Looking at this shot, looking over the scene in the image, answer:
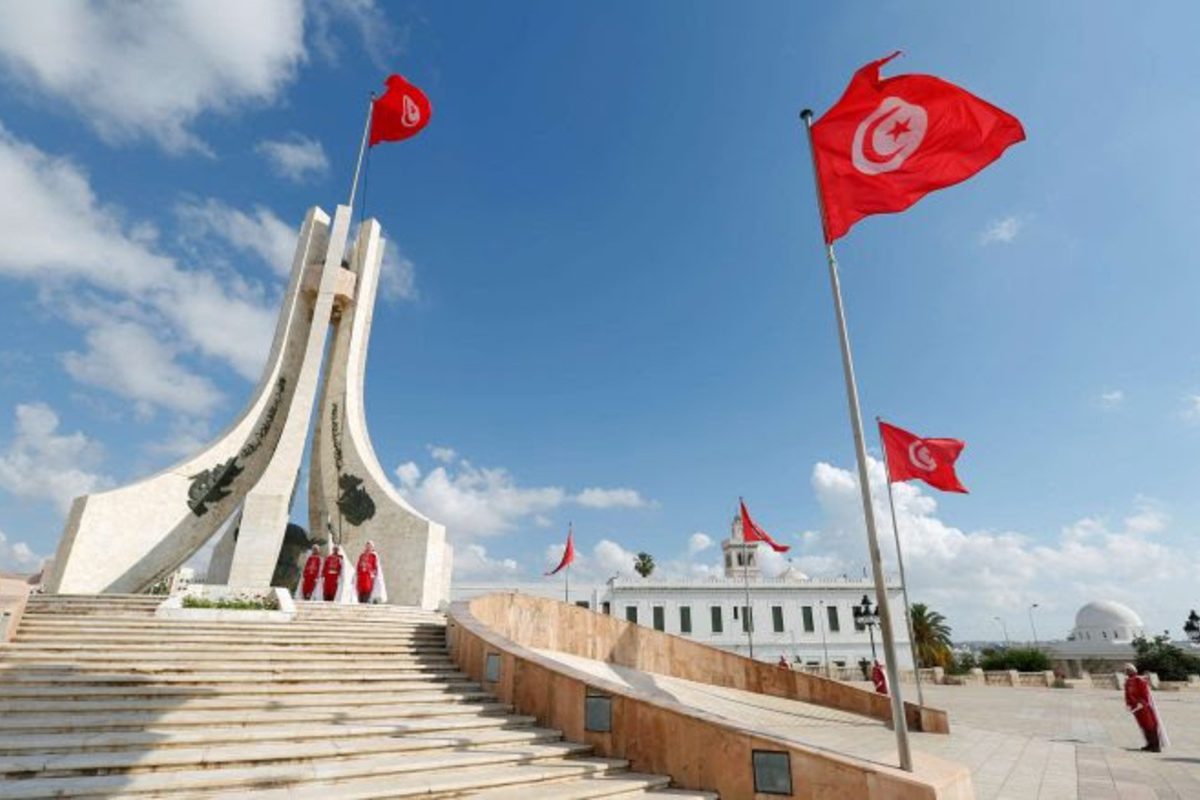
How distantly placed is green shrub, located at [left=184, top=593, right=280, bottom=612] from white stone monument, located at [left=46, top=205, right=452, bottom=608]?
13.3ft

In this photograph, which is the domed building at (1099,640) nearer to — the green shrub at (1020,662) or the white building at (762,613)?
the green shrub at (1020,662)

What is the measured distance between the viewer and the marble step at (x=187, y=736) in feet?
16.0

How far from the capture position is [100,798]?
163 inches

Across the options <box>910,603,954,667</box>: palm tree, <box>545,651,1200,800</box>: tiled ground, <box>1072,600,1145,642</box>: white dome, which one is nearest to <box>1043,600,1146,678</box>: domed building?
<box>1072,600,1145,642</box>: white dome

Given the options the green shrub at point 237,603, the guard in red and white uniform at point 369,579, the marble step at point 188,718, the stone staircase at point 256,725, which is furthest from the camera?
the guard in red and white uniform at point 369,579

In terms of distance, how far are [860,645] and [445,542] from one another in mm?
33466

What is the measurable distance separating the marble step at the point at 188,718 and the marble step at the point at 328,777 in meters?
0.87

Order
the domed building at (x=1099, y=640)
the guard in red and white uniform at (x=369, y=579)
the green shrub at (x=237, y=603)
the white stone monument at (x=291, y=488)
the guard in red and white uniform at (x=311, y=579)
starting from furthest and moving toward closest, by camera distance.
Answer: the domed building at (x=1099, y=640) < the white stone monument at (x=291, y=488) < the guard in red and white uniform at (x=369, y=579) < the guard in red and white uniform at (x=311, y=579) < the green shrub at (x=237, y=603)

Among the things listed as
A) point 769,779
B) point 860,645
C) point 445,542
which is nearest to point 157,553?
point 445,542

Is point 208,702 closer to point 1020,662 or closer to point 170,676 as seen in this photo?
point 170,676

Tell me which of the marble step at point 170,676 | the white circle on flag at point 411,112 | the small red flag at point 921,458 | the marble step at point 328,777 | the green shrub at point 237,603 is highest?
the white circle on flag at point 411,112

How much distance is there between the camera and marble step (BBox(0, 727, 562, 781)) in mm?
4457

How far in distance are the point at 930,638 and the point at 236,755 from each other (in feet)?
155

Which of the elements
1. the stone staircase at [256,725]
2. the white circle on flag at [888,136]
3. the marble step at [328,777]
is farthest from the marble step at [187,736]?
the white circle on flag at [888,136]
